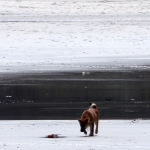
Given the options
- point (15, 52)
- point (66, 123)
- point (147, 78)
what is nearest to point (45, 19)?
point (15, 52)

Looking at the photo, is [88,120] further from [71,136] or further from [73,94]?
[73,94]

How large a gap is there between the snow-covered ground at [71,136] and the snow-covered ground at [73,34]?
25.8ft

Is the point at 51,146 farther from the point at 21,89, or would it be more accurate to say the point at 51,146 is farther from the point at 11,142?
the point at 21,89

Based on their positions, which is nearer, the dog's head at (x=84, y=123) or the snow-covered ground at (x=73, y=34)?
the dog's head at (x=84, y=123)

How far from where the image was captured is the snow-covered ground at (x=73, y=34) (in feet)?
62.4

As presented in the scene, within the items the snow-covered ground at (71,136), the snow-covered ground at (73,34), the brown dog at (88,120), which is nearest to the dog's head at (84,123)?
the brown dog at (88,120)

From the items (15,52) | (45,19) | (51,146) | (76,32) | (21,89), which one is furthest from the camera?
(45,19)

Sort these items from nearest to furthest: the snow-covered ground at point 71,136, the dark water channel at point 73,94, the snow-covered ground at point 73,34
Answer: the snow-covered ground at point 71,136, the dark water channel at point 73,94, the snow-covered ground at point 73,34

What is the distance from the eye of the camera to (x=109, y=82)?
48.5ft

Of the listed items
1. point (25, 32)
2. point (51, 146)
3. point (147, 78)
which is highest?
point (25, 32)

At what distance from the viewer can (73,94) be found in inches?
516

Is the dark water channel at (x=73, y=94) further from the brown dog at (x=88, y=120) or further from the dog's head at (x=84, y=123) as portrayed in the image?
the dog's head at (x=84, y=123)

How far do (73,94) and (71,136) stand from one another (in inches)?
181

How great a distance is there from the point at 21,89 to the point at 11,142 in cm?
603
